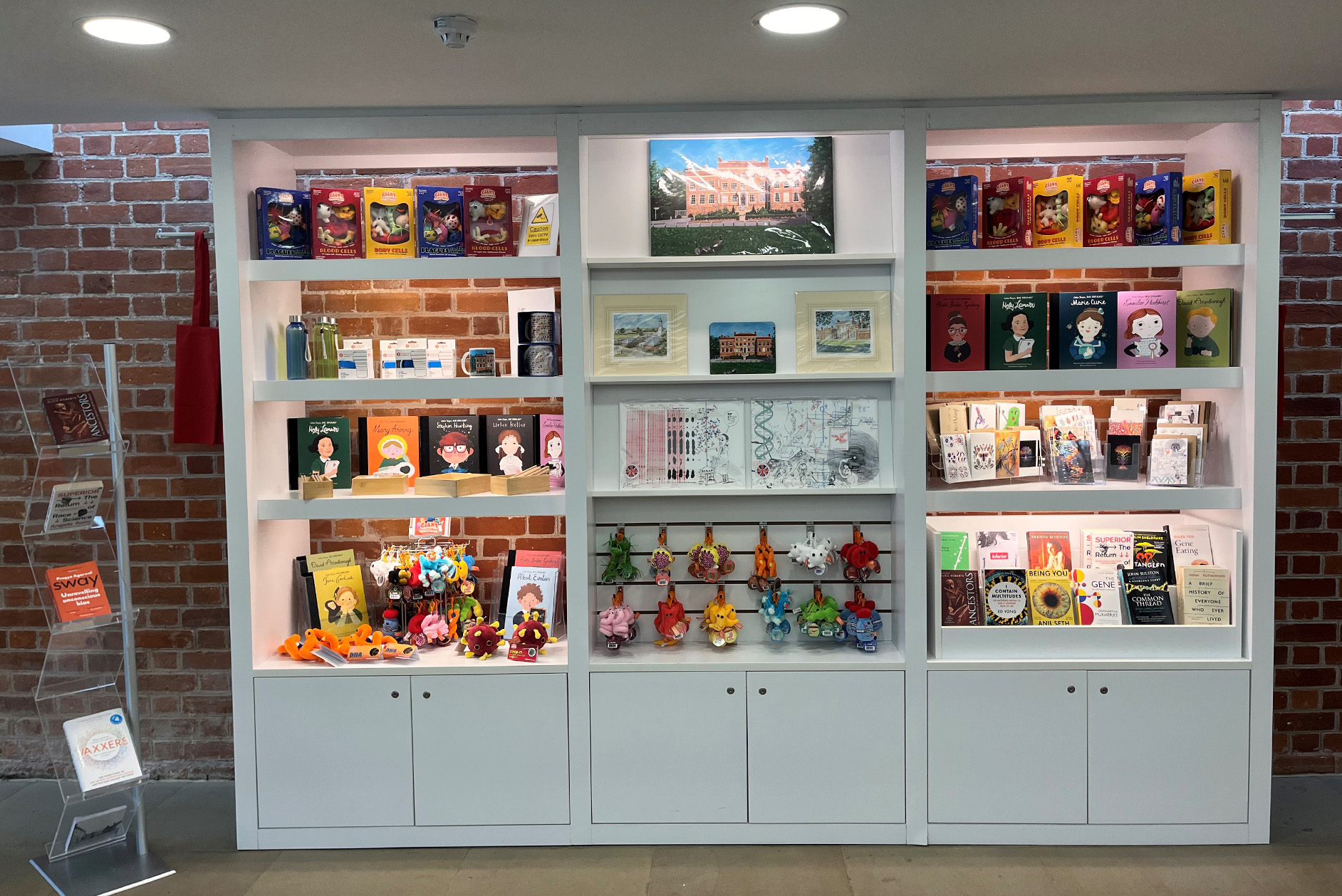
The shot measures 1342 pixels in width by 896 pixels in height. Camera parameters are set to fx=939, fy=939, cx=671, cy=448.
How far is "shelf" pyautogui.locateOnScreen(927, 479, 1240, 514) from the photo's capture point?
3127mm

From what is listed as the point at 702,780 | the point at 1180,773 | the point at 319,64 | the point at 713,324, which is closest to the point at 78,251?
the point at 319,64

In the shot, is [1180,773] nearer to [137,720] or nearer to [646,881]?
[646,881]

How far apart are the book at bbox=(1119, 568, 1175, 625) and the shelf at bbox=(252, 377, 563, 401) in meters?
2.05

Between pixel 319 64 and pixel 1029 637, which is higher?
pixel 319 64

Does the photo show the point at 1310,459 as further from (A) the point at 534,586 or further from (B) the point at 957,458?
(A) the point at 534,586

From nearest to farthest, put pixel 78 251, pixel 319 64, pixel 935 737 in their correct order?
pixel 319 64 → pixel 935 737 → pixel 78 251

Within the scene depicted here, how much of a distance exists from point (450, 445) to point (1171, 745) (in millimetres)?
2649

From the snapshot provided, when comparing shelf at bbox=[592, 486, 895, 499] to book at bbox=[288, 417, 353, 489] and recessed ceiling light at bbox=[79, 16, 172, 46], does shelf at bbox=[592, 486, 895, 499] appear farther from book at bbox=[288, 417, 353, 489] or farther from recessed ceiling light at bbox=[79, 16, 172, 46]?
recessed ceiling light at bbox=[79, 16, 172, 46]

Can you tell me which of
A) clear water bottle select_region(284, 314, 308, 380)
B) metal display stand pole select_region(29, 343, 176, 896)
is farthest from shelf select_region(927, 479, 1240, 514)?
metal display stand pole select_region(29, 343, 176, 896)

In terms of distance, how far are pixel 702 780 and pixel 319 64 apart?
98.8 inches

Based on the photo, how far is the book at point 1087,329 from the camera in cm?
320

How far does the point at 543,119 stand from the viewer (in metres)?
3.11

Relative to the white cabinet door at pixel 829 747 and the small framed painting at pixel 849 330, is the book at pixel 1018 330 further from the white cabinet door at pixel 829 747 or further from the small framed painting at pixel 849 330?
the white cabinet door at pixel 829 747

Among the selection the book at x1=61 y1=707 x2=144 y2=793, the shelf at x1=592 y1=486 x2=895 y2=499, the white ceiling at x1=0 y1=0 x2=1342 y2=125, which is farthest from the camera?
the shelf at x1=592 y1=486 x2=895 y2=499
